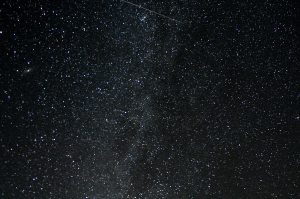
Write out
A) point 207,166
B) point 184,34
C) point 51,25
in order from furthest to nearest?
point 207,166
point 184,34
point 51,25

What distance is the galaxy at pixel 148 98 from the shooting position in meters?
1.09

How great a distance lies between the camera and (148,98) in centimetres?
119

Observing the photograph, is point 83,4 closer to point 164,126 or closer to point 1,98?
point 1,98

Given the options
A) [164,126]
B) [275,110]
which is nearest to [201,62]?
[164,126]

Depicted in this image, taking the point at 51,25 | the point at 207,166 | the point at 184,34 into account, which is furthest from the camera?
the point at 207,166

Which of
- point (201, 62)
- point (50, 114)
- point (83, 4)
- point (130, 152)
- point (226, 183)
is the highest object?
point (83, 4)

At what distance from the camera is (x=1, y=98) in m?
1.08

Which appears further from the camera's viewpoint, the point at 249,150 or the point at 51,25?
the point at 249,150

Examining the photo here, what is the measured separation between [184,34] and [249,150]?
21.4 inches

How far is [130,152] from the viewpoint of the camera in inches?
47.3

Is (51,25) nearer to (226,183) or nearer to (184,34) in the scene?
(184,34)

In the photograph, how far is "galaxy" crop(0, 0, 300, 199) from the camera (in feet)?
3.57

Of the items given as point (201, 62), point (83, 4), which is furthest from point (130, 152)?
point (83, 4)

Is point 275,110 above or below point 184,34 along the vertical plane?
below
